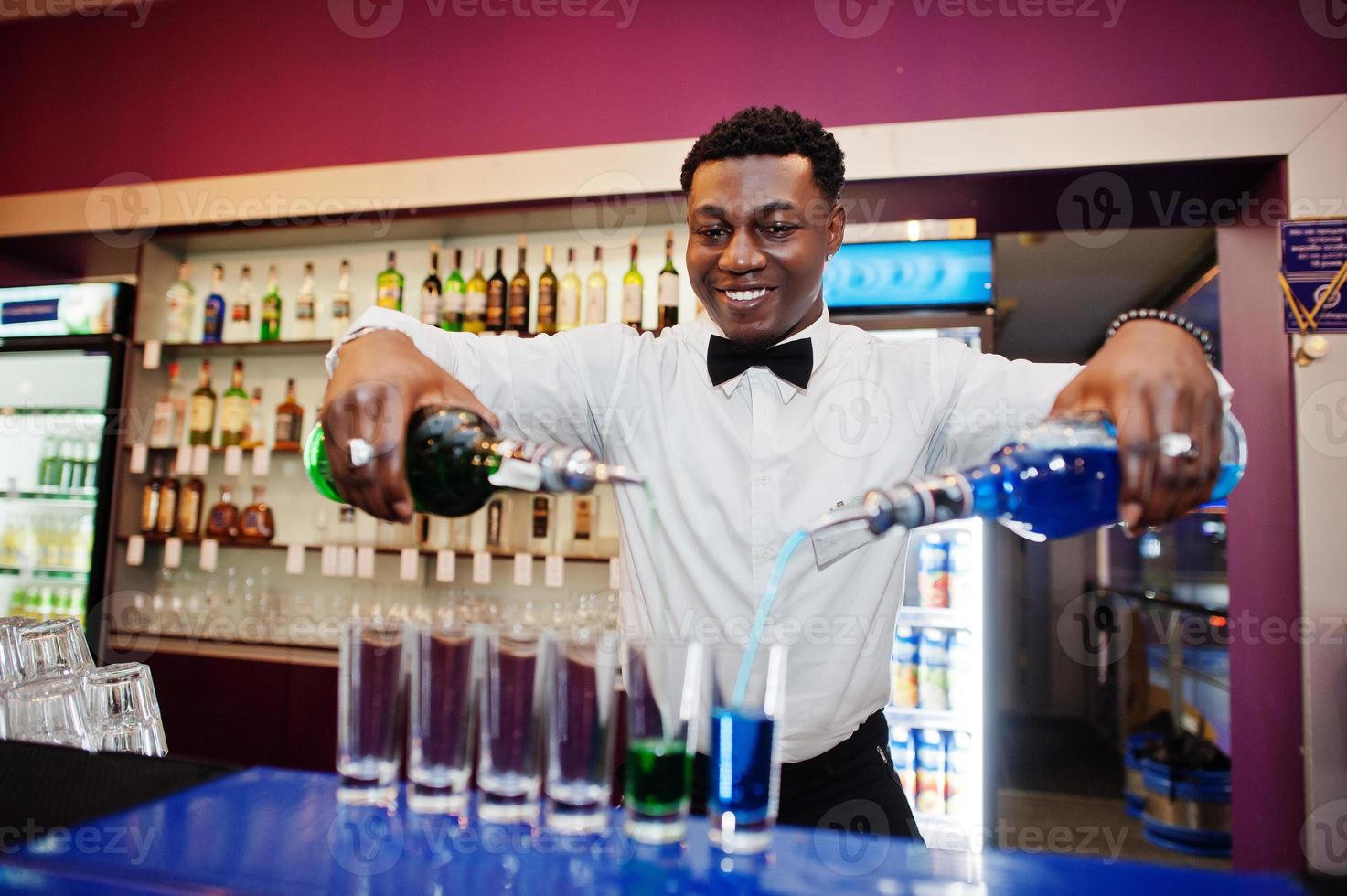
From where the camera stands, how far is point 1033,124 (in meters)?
2.88

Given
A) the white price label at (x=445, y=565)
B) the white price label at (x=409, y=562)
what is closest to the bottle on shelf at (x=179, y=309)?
the white price label at (x=409, y=562)

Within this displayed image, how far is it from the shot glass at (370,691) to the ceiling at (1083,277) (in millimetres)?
3800

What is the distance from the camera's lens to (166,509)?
3.87m

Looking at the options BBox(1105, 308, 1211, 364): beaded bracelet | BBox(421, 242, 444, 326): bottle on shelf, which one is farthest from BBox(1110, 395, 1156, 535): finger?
BBox(421, 242, 444, 326): bottle on shelf

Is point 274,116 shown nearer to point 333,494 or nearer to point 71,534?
point 71,534

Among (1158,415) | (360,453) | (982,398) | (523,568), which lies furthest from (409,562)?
(1158,415)

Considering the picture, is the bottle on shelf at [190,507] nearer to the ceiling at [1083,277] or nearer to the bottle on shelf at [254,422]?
the bottle on shelf at [254,422]

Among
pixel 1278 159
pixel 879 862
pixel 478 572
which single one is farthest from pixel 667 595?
pixel 1278 159

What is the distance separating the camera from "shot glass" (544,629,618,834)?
29.4 inches

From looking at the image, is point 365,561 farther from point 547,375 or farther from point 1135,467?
point 1135,467

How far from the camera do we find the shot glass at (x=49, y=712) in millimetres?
1049

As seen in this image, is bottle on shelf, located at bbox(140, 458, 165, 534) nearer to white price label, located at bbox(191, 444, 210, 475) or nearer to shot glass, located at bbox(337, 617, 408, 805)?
white price label, located at bbox(191, 444, 210, 475)

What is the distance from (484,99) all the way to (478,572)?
191cm

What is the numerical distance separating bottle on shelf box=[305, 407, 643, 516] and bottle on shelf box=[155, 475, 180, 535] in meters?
3.49
